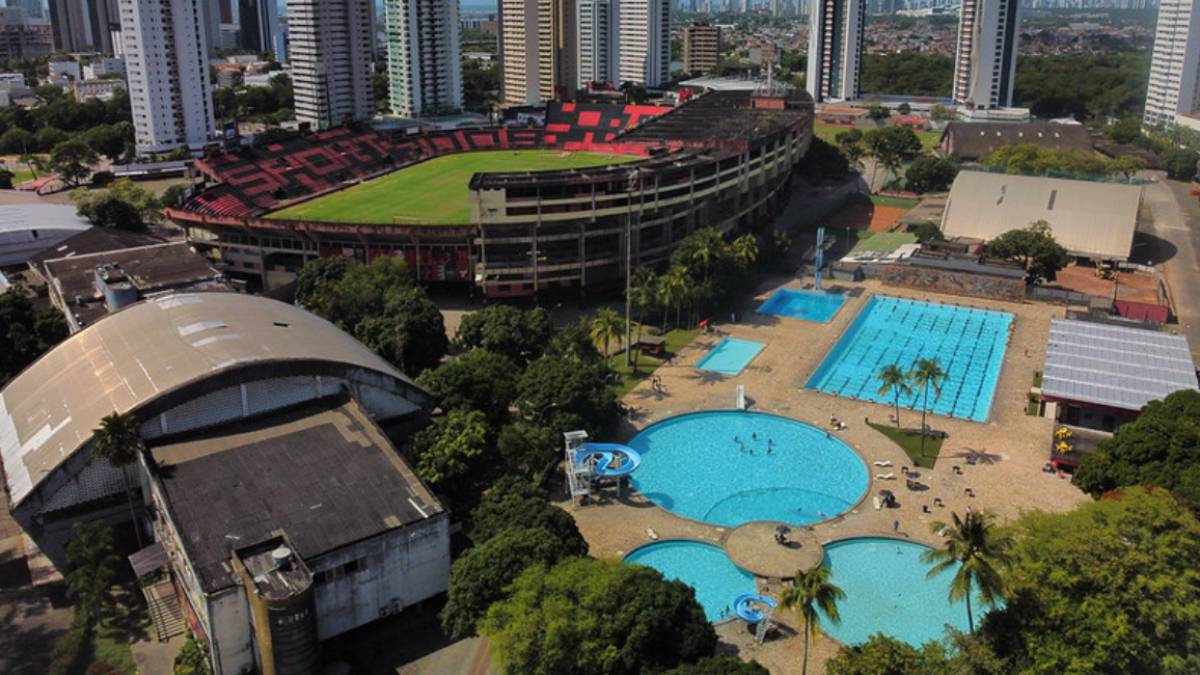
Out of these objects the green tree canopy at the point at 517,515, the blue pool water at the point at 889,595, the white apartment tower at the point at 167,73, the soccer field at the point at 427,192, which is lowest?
the blue pool water at the point at 889,595

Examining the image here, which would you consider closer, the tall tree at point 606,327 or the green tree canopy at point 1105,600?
the green tree canopy at point 1105,600

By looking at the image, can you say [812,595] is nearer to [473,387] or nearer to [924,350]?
[473,387]

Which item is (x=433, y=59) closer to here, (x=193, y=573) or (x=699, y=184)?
(x=699, y=184)

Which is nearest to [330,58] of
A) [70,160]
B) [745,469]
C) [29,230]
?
[70,160]

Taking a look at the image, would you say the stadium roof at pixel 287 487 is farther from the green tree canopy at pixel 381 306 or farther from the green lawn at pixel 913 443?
the green lawn at pixel 913 443

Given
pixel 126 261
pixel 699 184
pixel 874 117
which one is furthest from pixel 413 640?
pixel 874 117

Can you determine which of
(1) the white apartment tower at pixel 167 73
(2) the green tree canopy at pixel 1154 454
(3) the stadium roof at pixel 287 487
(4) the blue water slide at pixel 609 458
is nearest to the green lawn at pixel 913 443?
(2) the green tree canopy at pixel 1154 454

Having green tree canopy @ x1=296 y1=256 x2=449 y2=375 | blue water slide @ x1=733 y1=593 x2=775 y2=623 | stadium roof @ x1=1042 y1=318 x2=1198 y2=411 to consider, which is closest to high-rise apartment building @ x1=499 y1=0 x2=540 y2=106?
green tree canopy @ x1=296 y1=256 x2=449 y2=375
